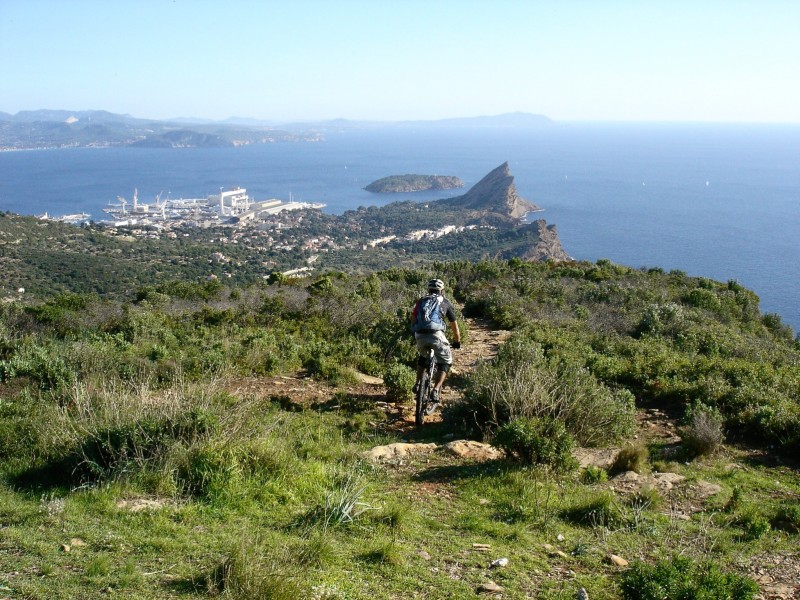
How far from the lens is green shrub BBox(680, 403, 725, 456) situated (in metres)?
5.25

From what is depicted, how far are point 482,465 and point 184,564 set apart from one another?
2569 millimetres

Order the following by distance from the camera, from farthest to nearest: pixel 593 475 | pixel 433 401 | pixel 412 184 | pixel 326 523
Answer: pixel 412 184
pixel 433 401
pixel 593 475
pixel 326 523

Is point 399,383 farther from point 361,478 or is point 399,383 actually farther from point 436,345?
point 361,478

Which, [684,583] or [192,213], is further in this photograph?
[192,213]

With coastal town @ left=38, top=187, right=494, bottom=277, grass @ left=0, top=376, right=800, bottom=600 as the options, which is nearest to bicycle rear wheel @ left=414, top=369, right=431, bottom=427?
grass @ left=0, top=376, right=800, bottom=600

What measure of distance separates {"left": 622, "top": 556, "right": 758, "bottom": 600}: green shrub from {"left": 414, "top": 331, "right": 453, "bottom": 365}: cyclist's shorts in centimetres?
322

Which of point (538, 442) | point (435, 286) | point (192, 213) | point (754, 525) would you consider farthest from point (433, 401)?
point (192, 213)

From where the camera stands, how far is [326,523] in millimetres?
3426

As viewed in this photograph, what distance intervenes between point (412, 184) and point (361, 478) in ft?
316

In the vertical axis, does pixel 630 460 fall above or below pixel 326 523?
below

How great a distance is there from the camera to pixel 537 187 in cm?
9762

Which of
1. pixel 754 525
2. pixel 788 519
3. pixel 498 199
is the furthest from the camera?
pixel 498 199

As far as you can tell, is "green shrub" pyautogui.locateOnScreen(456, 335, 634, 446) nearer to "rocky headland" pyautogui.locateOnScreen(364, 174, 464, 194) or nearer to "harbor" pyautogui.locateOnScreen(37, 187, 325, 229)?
"harbor" pyautogui.locateOnScreen(37, 187, 325, 229)

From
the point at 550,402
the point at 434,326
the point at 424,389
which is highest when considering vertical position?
the point at 434,326
